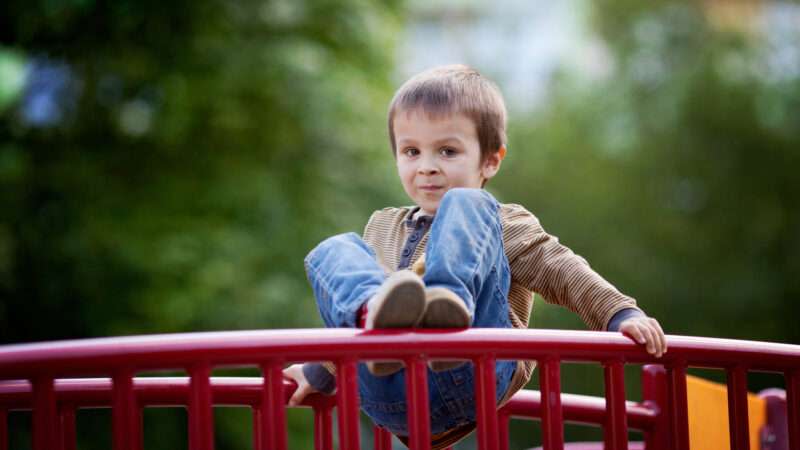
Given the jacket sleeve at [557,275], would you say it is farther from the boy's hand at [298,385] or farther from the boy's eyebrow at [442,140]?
the boy's hand at [298,385]

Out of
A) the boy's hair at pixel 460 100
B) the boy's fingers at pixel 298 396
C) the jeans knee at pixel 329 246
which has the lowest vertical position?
the boy's fingers at pixel 298 396

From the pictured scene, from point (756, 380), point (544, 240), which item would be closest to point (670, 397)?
point (544, 240)

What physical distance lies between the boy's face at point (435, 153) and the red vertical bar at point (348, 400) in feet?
2.30

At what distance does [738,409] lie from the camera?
6.66 feet

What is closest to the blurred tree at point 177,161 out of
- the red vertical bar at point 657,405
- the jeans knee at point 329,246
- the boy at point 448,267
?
the red vertical bar at point 657,405

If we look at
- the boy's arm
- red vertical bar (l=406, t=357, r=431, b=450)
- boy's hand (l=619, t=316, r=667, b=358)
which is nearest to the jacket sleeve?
the boy's arm

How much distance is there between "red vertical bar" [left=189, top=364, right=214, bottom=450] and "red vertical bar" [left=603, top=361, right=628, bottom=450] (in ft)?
2.51

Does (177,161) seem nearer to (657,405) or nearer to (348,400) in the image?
(657,405)

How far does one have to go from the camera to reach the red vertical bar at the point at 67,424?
7.30 ft

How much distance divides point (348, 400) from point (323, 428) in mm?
801

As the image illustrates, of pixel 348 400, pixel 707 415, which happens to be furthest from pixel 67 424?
pixel 707 415

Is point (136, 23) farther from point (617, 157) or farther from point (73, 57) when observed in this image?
point (617, 157)

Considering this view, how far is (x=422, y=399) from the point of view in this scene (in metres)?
1.77

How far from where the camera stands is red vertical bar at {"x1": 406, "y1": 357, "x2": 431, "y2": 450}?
1770 millimetres
